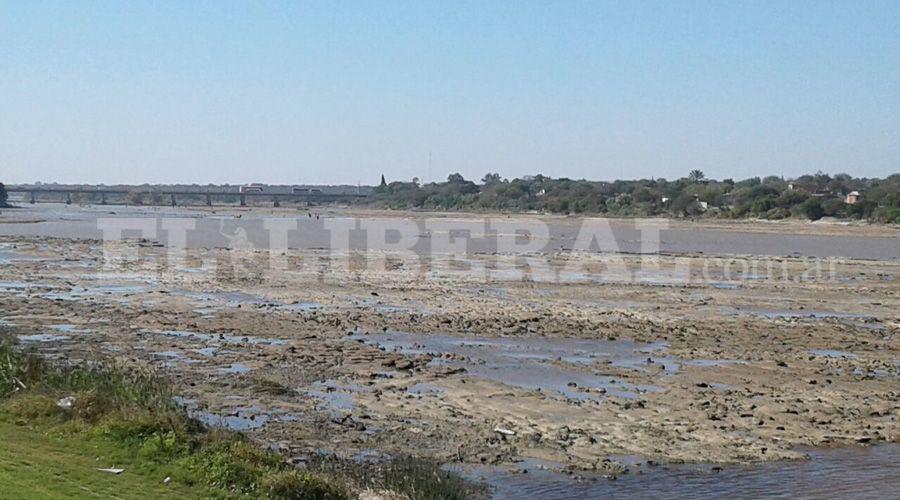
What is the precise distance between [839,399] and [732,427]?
3.26m

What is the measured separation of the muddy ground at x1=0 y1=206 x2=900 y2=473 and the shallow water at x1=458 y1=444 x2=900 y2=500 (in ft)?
1.49

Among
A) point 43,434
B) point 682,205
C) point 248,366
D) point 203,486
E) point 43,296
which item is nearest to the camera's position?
point 203,486

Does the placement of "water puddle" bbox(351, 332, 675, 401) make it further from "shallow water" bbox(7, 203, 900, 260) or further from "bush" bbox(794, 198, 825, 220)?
"bush" bbox(794, 198, 825, 220)

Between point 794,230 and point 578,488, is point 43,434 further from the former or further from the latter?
point 794,230

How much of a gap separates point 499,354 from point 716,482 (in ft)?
32.1

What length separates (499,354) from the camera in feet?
75.2

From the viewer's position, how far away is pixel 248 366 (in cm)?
2042

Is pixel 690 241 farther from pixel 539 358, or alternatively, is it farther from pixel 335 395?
pixel 335 395

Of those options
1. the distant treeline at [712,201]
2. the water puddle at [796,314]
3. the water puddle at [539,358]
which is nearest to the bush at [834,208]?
the distant treeline at [712,201]

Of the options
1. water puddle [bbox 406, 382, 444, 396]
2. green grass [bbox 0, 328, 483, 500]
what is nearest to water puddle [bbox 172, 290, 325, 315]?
water puddle [bbox 406, 382, 444, 396]

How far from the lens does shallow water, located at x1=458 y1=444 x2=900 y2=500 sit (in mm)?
12875

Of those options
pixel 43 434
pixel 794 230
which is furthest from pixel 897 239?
pixel 43 434

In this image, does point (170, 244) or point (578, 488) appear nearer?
point (578, 488)

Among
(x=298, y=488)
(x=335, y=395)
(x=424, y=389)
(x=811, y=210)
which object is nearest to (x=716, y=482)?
(x=298, y=488)
